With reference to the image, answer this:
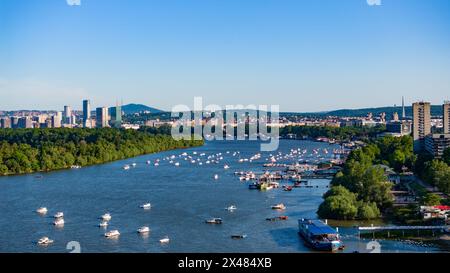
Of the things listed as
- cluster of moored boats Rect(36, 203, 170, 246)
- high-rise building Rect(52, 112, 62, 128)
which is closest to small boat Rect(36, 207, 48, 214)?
cluster of moored boats Rect(36, 203, 170, 246)

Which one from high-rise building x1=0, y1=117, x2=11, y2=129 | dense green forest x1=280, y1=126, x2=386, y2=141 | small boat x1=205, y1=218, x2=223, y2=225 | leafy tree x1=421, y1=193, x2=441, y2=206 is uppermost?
high-rise building x1=0, y1=117, x2=11, y2=129

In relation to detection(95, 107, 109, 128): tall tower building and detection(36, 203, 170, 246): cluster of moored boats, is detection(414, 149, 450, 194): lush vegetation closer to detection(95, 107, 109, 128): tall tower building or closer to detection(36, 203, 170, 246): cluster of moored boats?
detection(36, 203, 170, 246): cluster of moored boats

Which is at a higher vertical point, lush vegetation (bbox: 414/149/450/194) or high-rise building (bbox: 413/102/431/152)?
high-rise building (bbox: 413/102/431/152)

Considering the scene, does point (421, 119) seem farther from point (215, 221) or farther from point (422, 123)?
point (215, 221)

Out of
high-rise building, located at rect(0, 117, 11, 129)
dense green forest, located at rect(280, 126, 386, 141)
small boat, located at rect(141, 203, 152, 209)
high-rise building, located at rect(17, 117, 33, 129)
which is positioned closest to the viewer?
small boat, located at rect(141, 203, 152, 209)

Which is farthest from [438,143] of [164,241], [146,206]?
[164,241]

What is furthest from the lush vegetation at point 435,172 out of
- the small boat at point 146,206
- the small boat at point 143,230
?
the small boat at point 143,230

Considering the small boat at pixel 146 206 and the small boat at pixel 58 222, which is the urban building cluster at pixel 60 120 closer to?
the small boat at pixel 146 206

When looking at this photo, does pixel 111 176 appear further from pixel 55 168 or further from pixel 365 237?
pixel 365 237
